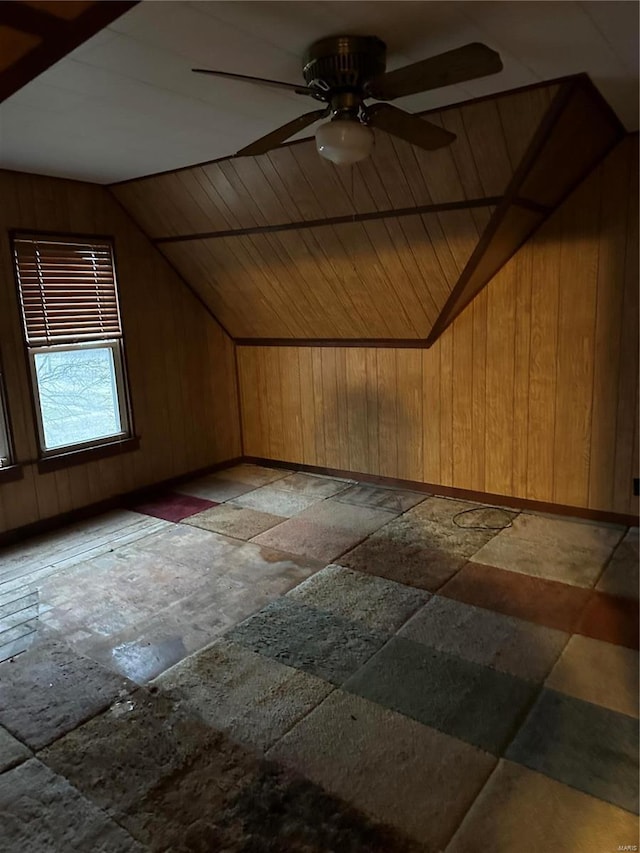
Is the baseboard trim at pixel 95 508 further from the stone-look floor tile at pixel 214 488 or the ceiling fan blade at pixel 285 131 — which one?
the ceiling fan blade at pixel 285 131

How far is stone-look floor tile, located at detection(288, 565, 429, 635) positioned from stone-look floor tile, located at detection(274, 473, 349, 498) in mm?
1352

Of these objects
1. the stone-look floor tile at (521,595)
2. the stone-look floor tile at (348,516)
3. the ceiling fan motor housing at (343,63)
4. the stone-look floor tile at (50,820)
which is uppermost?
the ceiling fan motor housing at (343,63)

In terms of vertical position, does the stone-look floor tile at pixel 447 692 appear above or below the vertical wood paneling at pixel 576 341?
below

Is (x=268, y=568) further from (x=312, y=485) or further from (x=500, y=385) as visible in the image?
(x=500, y=385)

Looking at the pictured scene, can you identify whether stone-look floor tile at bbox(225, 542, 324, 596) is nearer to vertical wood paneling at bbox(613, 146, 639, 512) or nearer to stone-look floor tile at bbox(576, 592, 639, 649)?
stone-look floor tile at bbox(576, 592, 639, 649)

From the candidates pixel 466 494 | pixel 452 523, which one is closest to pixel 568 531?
pixel 452 523

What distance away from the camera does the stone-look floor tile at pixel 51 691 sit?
7.08ft

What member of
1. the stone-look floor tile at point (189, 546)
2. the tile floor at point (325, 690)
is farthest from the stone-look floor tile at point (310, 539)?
the stone-look floor tile at point (189, 546)

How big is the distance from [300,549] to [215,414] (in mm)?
1988

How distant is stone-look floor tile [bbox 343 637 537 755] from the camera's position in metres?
2.07

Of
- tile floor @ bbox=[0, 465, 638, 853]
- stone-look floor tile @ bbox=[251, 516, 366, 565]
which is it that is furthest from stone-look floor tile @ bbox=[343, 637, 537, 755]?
stone-look floor tile @ bbox=[251, 516, 366, 565]

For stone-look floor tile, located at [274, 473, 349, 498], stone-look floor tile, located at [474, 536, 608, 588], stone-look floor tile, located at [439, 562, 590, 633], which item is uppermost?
stone-look floor tile, located at [274, 473, 349, 498]

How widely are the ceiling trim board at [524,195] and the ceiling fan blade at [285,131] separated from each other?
1021 millimetres

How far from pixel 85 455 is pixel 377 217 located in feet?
8.20
